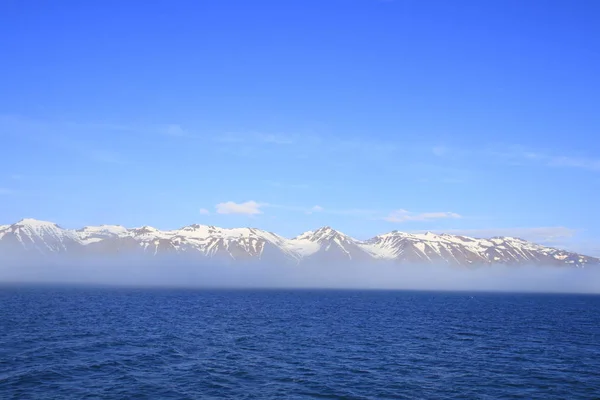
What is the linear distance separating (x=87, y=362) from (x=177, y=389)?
17461 millimetres

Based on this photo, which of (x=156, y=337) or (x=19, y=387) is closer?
(x=19, y=387)

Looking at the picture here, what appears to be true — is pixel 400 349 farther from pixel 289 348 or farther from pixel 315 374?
pixel 315 374

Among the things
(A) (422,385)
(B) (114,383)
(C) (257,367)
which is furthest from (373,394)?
(B) (114,383)

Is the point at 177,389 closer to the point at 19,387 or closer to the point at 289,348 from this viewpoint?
the point at 19,387

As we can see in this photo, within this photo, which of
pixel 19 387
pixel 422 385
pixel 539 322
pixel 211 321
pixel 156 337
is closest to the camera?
pixel 19 387

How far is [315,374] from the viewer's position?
58125mm

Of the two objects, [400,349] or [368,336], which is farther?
[368,336]

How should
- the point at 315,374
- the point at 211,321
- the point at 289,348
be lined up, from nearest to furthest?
the point at 315,374 → the point at 289,348 → the point at 211,321

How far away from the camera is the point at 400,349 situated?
3036 inches

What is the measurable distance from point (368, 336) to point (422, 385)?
38.7m

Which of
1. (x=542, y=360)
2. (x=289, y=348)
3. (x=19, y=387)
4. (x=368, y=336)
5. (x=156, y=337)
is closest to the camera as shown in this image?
(x=19, y=387)

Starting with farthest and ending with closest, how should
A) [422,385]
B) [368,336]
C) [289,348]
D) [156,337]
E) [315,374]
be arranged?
[368,336] < [156,337] < [289,348] < [315,374] < [422,385]

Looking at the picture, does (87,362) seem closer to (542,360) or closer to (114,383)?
(114,383)

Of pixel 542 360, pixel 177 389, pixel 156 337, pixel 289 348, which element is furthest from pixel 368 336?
pixel 177 389
